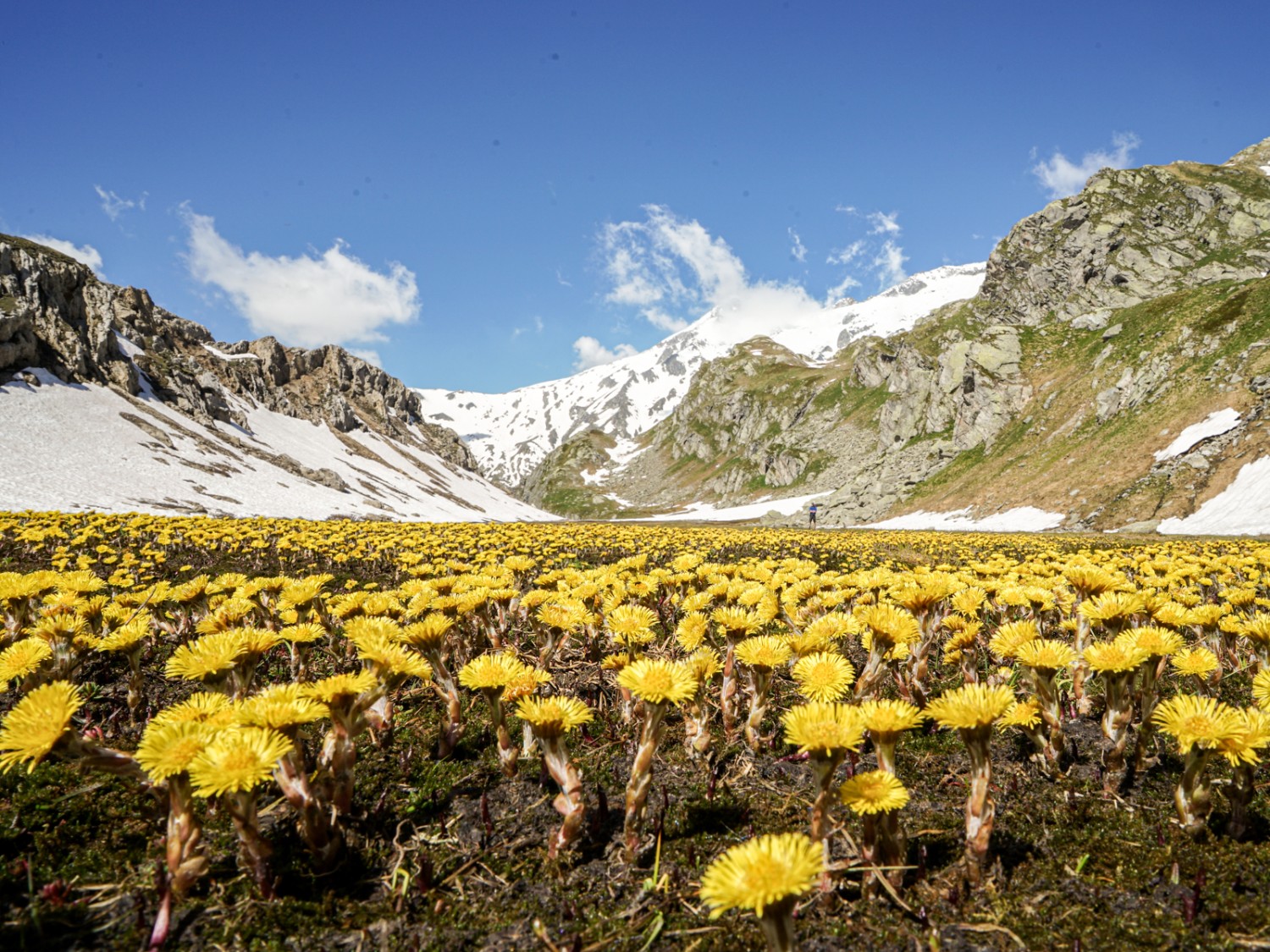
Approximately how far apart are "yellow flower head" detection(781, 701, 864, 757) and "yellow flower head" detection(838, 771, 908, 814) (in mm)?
141

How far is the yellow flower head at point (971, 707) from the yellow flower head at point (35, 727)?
3.80 meters

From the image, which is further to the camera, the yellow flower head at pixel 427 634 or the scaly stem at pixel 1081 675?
the scaly stem at pixel 1081 675

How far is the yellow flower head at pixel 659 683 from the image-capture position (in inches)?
109

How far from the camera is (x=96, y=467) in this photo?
4369 centimetres

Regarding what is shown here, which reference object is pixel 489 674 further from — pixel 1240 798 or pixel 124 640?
pixel 1240 798

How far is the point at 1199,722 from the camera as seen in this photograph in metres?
2.70

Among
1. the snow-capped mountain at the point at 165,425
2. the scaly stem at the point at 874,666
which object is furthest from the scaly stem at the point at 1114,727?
the snow-capped mountain at the point at 165,425

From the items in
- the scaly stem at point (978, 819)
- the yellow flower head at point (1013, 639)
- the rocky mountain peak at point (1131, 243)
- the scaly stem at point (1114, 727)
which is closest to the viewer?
the scaly stem at point (978, 819)

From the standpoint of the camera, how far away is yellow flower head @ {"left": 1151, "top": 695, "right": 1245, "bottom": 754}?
2588 millimetres

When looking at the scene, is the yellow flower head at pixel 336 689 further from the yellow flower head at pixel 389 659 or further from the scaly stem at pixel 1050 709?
the scaly stem at pixel 1050 709

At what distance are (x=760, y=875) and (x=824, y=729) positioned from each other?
2.66 feet

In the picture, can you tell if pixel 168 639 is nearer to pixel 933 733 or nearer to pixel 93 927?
pixel 93 927

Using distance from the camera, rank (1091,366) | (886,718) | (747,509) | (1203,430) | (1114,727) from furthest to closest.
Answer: (747,509), (1091,366), (1203,430), (1114,727), (886,718)

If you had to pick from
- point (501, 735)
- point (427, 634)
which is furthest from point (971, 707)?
point (427, 634)
